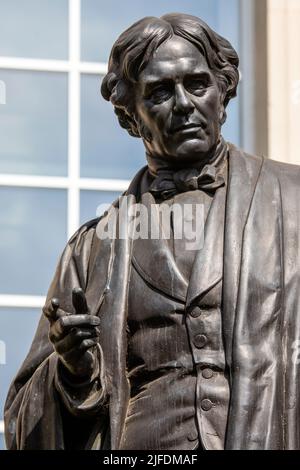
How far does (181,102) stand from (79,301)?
0.73 meters

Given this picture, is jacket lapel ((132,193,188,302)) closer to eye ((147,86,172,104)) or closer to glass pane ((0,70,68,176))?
eye ((147,86,172,104))

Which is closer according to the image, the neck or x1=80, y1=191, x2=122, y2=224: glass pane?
the neck

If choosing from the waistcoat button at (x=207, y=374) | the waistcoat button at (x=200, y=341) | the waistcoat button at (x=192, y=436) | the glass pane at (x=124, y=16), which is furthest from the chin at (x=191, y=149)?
the glass pane at (x=124, y=16)

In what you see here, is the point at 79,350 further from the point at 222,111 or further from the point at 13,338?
the point at 13,338

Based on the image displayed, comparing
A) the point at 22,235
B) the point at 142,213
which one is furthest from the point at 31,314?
the point at 142,213

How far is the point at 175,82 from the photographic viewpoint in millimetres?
9539

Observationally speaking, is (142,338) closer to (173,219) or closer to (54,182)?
(173,219)

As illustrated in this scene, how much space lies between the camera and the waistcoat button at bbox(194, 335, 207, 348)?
930 centimetres

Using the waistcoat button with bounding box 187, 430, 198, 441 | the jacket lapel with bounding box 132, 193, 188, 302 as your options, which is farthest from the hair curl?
the waistcoat button with bounding box 187, 430, 198, 441

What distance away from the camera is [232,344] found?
928cm

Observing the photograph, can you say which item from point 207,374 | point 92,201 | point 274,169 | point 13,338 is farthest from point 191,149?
point 92,201

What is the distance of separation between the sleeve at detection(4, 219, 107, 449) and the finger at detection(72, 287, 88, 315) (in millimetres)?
249

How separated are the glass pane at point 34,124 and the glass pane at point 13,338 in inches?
24.1

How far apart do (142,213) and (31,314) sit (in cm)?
227
